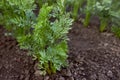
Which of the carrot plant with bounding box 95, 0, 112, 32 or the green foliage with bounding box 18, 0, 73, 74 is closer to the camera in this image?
the green foliage with bounding box 18, 0, 73, 74

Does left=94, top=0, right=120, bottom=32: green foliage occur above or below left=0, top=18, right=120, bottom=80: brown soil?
above

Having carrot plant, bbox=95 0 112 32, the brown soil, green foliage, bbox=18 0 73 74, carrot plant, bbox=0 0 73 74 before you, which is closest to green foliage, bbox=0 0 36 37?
carrot plant, bbox=0 0 73 74

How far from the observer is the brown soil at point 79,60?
1.99 m

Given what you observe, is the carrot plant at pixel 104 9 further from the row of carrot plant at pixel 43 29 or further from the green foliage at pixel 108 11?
the row of carrot plant at pixel 43 29

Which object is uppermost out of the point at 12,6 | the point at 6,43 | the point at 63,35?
the point at 12,6

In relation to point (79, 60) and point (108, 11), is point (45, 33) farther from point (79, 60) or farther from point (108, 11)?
point (108, 11)

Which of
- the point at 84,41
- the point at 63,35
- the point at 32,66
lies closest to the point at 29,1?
the point at 63,35

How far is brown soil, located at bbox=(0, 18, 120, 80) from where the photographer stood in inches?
78.3

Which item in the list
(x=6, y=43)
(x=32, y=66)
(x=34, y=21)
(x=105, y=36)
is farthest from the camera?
(x=105, y=36)

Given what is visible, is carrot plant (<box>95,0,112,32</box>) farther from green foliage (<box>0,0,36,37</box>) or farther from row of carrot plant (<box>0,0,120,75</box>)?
green foliage (<box>0,0,36,37</box>)

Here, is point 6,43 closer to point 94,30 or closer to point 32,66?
point 32,66

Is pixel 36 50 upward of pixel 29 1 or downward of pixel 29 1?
downward

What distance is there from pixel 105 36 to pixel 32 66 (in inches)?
30.8

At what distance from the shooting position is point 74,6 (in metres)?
2.56
